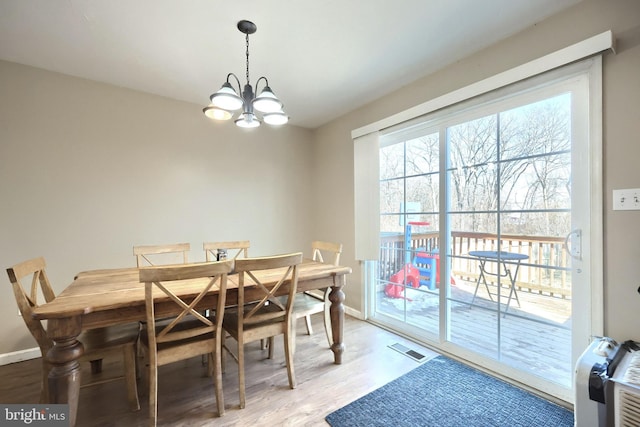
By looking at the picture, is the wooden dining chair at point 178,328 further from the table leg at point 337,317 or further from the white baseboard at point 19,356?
the white baseboard at point 19,356

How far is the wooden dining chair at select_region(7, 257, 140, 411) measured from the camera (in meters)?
1.47

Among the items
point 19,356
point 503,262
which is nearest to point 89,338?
point 19,356

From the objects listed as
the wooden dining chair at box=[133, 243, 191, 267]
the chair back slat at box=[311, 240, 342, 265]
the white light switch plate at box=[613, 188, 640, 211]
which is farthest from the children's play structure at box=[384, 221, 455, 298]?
the wooden dining chair at box=[133, 243, 191, 267]

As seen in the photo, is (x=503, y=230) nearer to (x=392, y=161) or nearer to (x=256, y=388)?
(x=392, y=161)

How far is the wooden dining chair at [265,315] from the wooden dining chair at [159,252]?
100 centimetres

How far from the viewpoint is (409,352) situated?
2354 millimetres

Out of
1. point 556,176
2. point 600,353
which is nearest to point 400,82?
point 556,176

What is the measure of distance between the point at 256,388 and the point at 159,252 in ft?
4.91

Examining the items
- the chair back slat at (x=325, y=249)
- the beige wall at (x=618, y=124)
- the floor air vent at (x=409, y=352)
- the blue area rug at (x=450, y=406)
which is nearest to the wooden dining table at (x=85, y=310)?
the chair back slat at (x=325, y=249)

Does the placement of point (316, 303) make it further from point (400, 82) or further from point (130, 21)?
point (130, 21)

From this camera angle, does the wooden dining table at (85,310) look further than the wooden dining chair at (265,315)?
No

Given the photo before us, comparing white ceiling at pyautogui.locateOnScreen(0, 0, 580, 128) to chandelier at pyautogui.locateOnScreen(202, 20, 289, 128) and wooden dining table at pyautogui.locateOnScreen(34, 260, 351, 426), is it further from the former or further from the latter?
wooden dining table at pyautogui.locateOnScreen(34, 260, 351, 426)

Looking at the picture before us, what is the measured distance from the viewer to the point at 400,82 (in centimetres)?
261

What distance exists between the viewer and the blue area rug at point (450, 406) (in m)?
1.55
